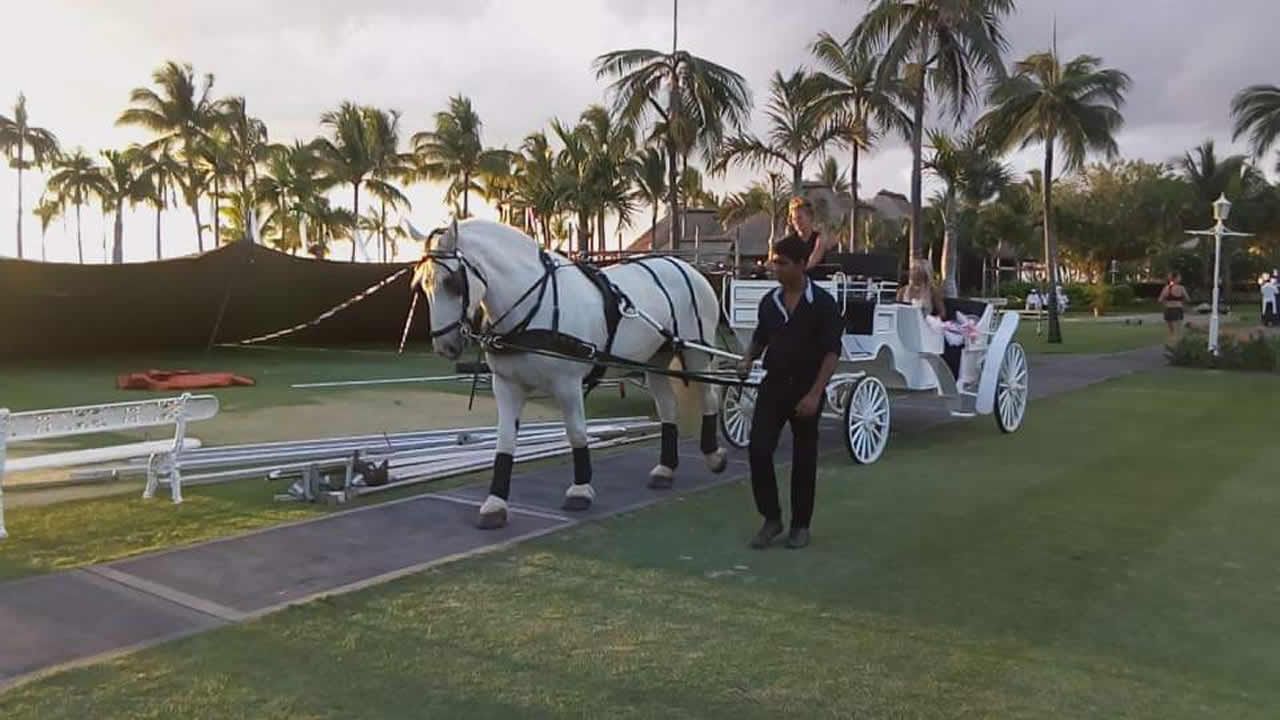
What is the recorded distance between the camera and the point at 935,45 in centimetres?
2062

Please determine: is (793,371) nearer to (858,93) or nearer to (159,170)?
(858,93)

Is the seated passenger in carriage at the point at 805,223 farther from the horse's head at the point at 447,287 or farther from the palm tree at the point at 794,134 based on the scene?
the palm tree at the point at 794,134

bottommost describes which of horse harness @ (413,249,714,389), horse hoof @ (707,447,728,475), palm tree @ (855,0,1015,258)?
horse hoof @ (707,447,728,475)

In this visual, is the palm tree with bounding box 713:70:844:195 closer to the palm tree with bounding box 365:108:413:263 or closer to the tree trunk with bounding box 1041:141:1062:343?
the tree trunk with bounding box 1041:141:1062:343

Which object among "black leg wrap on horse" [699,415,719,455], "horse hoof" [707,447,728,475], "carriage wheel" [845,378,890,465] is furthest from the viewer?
"carriage wheel" [845,378,890,465]

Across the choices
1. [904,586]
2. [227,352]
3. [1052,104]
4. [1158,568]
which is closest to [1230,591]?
[1158,568]

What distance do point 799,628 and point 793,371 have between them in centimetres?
170

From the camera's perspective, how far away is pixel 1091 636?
4402mm

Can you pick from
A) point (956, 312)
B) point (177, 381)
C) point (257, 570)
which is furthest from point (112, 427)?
point (177, 381)

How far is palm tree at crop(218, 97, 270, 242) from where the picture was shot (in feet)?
158

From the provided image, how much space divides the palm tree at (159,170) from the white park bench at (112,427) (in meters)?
46.8

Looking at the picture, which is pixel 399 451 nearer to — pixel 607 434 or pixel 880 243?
pixel 607 434

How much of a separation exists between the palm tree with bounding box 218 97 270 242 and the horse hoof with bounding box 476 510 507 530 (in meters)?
45.5

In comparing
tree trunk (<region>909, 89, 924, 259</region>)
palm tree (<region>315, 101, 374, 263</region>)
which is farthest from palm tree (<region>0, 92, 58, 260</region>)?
tree trunk (<region>909, 89, 924, 259</region>)
